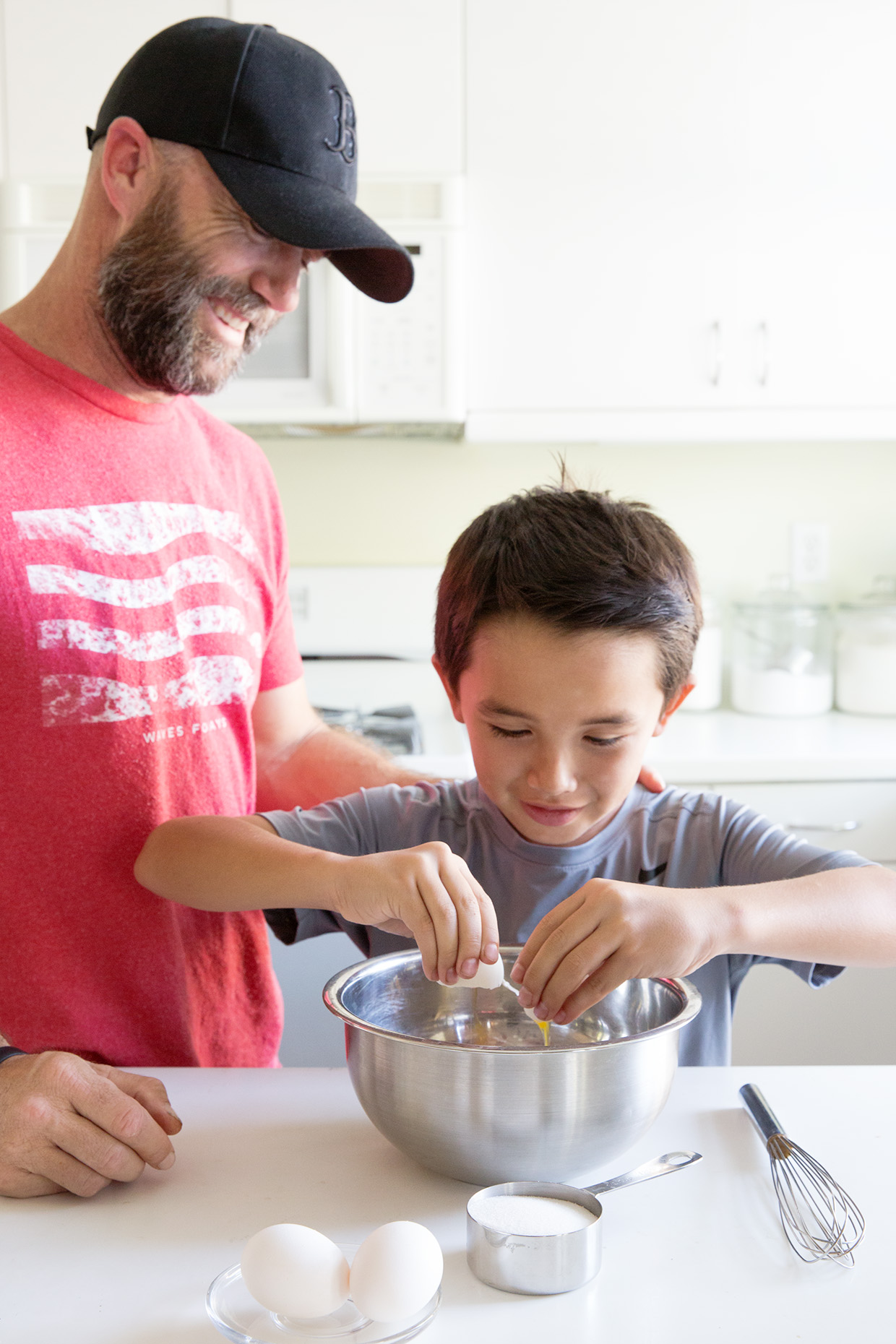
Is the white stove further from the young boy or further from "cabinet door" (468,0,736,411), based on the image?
the young boy

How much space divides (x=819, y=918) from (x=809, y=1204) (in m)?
0.25

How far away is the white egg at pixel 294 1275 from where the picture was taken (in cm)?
62

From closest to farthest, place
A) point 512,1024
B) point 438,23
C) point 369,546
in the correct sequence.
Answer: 1. point 512,1024
2. point 438,23
3. point 369,546

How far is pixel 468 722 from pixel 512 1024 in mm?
269

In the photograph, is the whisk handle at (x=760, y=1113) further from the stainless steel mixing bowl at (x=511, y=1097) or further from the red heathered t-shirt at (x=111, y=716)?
the red heathered t-shirt at (x=111, y=716)

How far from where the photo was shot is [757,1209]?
0.73 meters

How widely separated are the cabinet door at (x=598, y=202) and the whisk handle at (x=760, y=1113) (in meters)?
1.71

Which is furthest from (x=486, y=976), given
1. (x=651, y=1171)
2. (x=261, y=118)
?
(x=261, y=118)

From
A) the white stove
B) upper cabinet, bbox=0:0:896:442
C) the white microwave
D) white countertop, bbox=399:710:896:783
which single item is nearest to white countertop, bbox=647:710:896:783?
white countertop, bbox=399:710:896:783

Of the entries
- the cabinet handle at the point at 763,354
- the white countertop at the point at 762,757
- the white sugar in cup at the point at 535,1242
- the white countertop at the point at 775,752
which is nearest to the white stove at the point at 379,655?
the white countertop at the point at 762,757

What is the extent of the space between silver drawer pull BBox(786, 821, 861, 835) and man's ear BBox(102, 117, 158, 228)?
1.56 meters

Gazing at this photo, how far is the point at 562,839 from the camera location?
111 cm

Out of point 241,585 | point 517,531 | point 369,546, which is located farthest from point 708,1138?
point 369,546

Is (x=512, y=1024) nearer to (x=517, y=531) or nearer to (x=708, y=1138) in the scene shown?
(x=708, y=1138)
